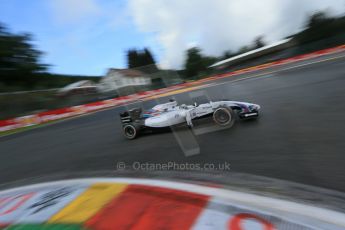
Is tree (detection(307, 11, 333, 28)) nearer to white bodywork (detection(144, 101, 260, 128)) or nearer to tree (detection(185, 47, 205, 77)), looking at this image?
tree (detection(185, 47, 205, 77))

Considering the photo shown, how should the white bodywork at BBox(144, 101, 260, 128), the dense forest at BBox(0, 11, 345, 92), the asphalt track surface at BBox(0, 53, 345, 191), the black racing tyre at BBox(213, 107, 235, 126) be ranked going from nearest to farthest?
the asphalt track surface at BBox(0, 53, 345, 191) < the black racing tyre at BBox(213, 107, 235, 126) < the white bodywork at BBox(144, 101, 260, 128) < the dense forest at BBox(0, 11, 345, 92)

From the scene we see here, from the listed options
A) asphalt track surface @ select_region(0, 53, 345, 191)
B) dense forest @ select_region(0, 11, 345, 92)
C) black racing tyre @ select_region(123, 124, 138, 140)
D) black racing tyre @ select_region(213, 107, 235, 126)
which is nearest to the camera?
asphalt track surface @ select_region(0, 53, 345, 191)

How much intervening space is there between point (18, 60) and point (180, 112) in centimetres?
3862

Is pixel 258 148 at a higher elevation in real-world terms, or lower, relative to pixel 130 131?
lower

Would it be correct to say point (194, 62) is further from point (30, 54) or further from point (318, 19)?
point (30, 54)

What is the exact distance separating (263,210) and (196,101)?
3432 mm

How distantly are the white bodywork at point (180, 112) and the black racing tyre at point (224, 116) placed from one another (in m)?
0.12

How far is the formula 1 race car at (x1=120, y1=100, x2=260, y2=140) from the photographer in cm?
508

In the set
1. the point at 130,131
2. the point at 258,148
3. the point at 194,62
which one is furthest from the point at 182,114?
the point at 194,62

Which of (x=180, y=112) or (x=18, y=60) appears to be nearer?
(x=180, y=112)

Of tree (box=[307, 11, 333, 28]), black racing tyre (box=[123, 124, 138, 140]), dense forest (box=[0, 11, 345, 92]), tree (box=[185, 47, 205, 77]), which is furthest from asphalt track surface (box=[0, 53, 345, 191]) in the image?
tree (box=[185, 47, 205, 77])

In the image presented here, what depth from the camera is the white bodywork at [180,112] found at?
521cm

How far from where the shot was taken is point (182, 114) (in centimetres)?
533

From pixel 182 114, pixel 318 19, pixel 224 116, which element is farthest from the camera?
pixel 318 19
